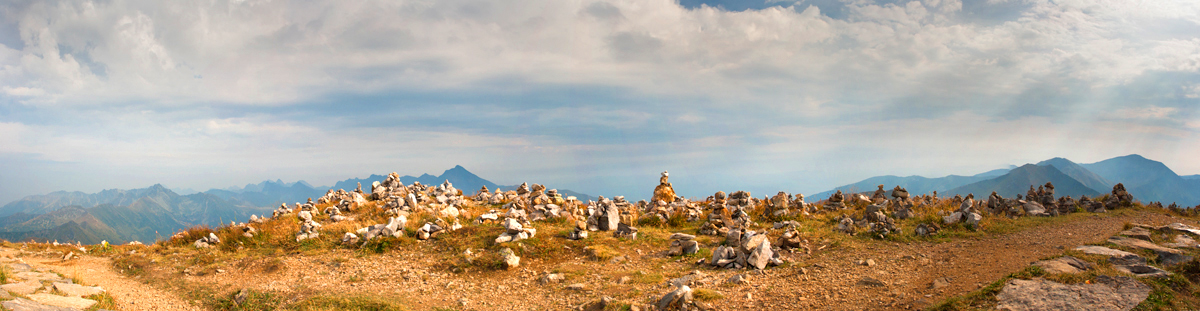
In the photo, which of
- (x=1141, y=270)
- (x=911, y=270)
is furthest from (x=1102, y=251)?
(x=911, y=270)

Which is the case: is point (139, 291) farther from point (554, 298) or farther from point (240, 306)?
point (554, 298)

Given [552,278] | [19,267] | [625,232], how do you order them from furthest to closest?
[625,232] < [19,267] < [552,278]

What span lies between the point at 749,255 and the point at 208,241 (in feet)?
67.7

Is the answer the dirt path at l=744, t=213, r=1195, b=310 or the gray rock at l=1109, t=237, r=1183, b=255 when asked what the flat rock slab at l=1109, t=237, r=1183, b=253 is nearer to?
the gray rock at l=1109, t=237, r=1183, b=255

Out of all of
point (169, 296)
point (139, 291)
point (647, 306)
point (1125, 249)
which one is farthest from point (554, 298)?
point (1125, 249)

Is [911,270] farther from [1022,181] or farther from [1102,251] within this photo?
[1022,181]

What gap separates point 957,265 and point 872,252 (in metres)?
2.21

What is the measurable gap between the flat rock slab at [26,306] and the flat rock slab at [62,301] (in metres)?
0.48

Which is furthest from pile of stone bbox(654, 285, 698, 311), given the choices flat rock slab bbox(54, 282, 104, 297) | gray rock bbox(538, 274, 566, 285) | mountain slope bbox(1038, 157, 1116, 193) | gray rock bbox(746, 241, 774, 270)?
mountain slope bbox(1038, 157, 1116, 193)

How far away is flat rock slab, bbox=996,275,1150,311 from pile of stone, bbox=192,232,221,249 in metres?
24.3

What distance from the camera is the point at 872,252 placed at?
13547 millimetres

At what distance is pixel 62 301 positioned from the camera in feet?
33.6

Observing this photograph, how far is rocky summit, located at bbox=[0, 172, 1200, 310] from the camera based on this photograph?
9.34 m

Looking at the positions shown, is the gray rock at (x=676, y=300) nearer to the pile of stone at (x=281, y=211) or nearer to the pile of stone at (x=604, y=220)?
the pile of stone at (x=604, y=220)
